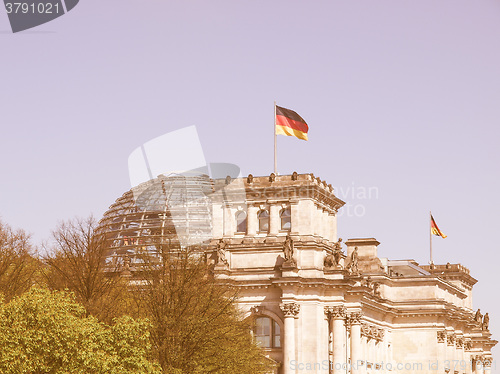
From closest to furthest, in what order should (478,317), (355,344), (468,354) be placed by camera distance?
1. (355,344)
2. (468,354)
3. (478,317)

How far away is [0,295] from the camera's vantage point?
6725cm

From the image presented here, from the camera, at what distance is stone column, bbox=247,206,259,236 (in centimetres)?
11206

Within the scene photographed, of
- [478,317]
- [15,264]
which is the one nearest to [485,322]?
[478,317]

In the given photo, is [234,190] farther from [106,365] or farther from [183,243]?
[106,365]

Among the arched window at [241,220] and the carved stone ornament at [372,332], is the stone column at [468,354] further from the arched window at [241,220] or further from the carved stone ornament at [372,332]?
the arched window at [241,220]

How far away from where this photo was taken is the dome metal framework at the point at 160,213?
448 ft

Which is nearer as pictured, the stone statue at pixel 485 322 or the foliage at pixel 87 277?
the foliage at pixel 87 277

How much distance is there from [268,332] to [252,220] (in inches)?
468

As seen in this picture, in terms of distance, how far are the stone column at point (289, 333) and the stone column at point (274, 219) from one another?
8939 mm

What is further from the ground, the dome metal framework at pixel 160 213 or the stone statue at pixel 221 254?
the dome metal framework at pixel 160 213

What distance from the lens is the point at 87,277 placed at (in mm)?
81000

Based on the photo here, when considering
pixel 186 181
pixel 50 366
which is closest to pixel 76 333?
pixel 50 366

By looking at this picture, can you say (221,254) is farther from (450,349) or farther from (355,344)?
(450,349)

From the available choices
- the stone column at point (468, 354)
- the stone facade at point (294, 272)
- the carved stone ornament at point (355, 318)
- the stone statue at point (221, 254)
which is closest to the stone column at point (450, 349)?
the stone column at point (468, 354)
